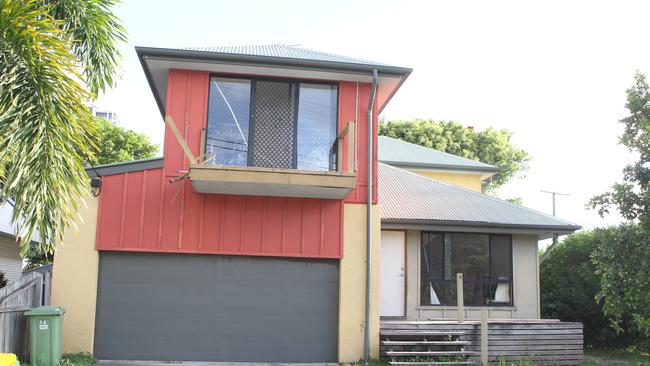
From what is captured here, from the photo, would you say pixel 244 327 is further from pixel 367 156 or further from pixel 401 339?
pixel 367 156

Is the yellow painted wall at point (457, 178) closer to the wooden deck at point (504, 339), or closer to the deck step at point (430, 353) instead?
the wooden deck at point (504, 339)

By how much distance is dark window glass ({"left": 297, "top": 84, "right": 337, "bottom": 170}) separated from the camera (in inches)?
450

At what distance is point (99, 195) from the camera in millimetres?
10867

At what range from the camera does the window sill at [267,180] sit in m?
9.90

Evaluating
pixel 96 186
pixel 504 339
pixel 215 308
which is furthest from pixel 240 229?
pixel 504 339

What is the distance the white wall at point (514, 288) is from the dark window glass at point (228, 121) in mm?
4735

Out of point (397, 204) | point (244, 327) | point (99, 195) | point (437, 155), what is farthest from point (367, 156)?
point (437, 155)

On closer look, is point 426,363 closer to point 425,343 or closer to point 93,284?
point 425,343

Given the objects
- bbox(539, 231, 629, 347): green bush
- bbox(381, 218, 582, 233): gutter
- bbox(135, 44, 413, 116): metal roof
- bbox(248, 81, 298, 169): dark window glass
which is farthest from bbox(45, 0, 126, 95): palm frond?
bbox(539, 231, 629, 347): green bush

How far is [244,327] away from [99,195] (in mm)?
3566

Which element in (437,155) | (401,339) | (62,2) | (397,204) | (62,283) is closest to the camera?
(62,2)

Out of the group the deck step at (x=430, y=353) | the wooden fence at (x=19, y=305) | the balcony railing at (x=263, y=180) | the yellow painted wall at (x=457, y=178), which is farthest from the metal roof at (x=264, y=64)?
the yellow painted wall at (x=457, y=178)

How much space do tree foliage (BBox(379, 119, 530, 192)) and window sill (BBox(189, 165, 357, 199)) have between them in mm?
26869

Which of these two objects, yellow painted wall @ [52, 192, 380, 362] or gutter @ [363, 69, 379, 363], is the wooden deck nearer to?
gutter @ [363, 69, 379, 363]
